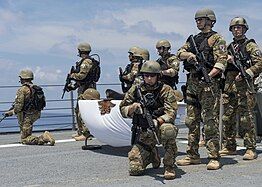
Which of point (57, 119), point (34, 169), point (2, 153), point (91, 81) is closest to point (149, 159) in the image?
point (34, 169)

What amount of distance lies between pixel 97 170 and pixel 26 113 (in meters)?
3.31

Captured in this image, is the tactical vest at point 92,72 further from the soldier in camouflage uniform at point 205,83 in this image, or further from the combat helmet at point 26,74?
the soldier in camouflage uniform at point 205,83

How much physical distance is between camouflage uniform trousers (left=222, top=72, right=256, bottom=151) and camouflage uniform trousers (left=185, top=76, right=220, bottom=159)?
81 cm

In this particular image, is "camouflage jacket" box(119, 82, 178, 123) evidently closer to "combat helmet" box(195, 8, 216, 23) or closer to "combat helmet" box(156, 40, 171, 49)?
"combat helmet" box(195, 8, 216, 23)

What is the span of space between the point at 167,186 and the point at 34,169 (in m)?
2.03

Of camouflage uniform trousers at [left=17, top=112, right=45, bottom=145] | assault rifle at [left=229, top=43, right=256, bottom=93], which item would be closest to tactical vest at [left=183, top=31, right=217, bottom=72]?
assault rifle at [left=229, top=43, right=256, bottom=93]

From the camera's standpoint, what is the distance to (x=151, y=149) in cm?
625

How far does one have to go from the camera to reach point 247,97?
704 centimetres

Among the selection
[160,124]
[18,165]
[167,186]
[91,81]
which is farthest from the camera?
[91,81]

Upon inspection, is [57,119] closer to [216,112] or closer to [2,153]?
[2,153]

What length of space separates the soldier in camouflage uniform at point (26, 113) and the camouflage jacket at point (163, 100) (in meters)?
3.29

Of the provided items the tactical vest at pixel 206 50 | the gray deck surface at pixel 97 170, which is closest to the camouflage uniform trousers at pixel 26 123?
the gray deck surface at pixel 97 170

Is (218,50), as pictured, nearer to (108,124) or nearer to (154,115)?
(154,115)

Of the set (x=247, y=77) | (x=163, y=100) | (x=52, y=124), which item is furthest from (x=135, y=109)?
(x=52, y=124)
